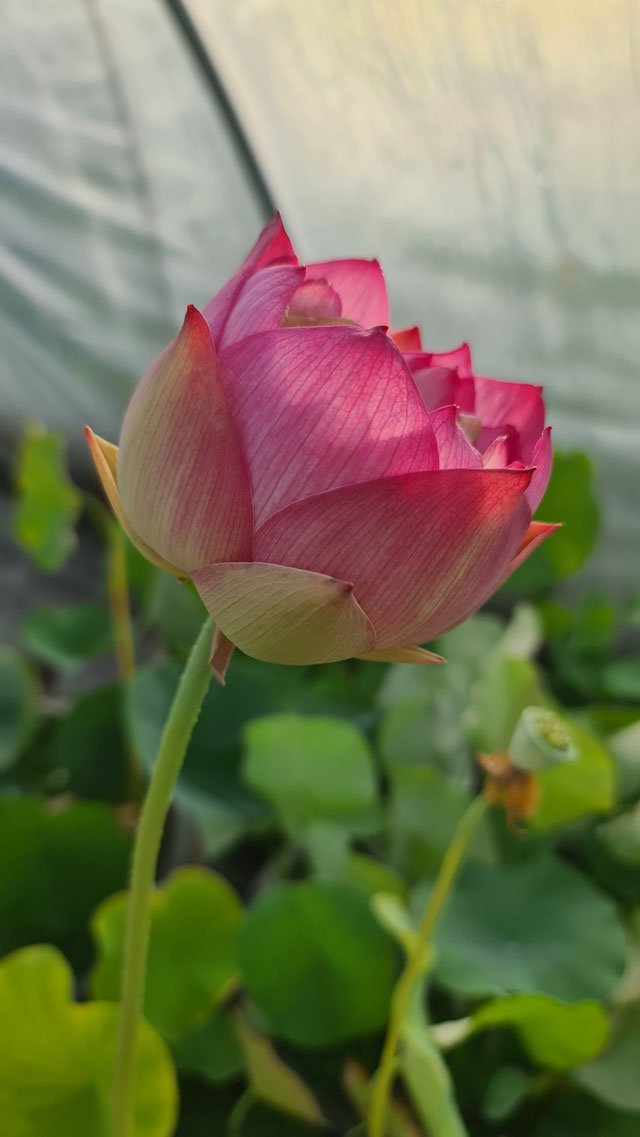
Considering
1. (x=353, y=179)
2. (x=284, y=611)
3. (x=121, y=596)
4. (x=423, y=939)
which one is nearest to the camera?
(x=284, y=611)

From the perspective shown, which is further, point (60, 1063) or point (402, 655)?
point (60, 1063)

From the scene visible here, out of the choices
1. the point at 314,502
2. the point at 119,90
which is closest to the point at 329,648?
the point at 314,502

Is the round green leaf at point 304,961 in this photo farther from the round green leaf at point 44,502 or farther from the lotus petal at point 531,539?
the round green leaf at point 44,502

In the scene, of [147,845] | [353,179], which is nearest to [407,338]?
[147,845]

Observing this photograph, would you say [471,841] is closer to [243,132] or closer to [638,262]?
[638,262]

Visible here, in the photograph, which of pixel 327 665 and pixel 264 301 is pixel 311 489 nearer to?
pixel 264 301

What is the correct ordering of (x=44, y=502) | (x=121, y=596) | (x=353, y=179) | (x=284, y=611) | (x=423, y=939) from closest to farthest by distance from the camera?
(x=284, y=611) < (x=423, y=939) < (x=121, y=596) < (x=44, y=502) < (x=353, y=179)
